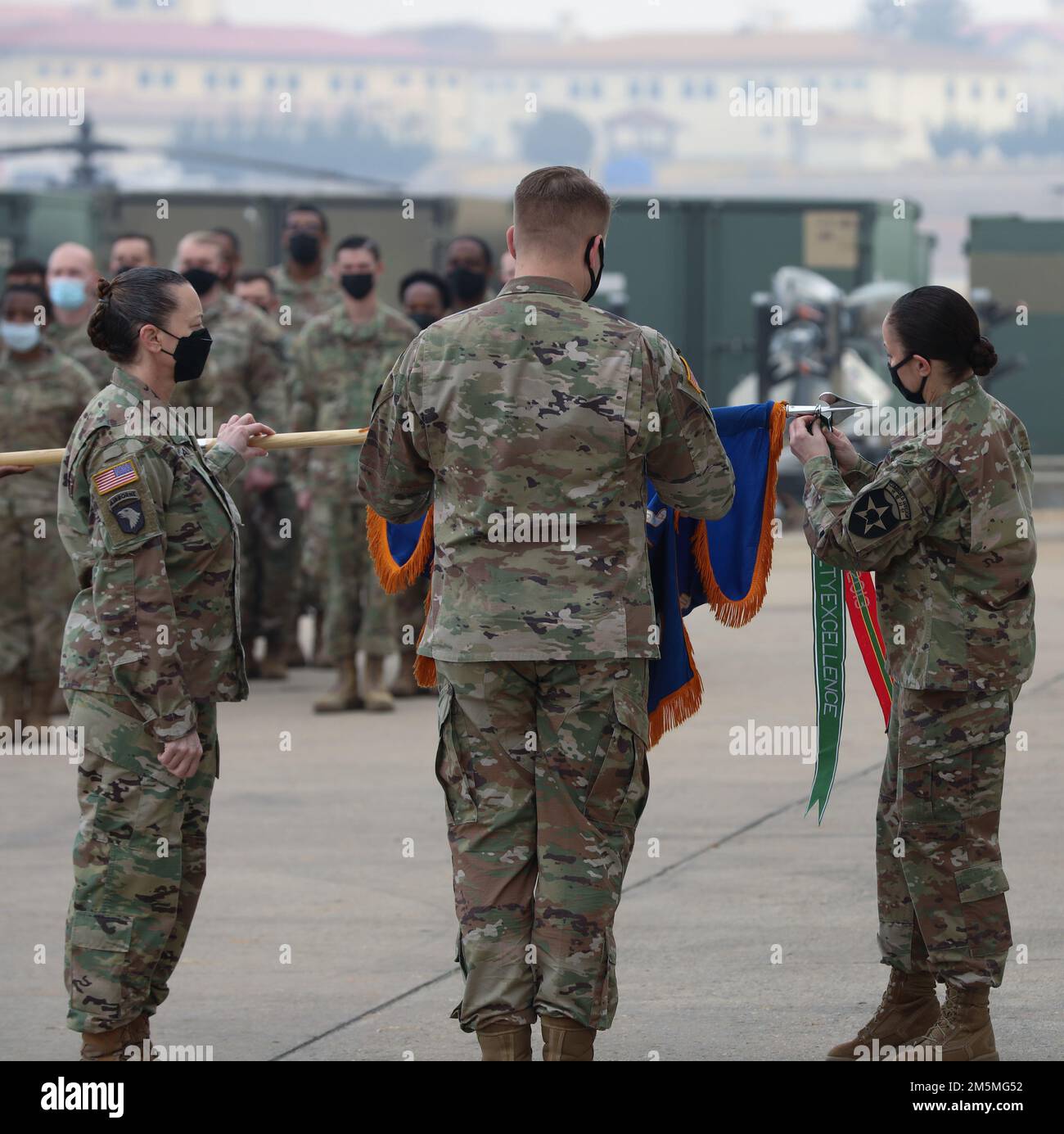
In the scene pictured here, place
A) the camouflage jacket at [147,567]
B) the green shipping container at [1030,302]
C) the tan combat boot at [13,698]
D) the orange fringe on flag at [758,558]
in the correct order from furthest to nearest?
the green shipping container at [1030,302]
the tan combat boot at [13,698]
the orange fringe on flag at [758,558]
the camouflage jacket at [147,567]

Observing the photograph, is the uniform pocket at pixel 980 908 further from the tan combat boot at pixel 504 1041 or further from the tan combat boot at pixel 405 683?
the tan combat boot at pixel 405 683

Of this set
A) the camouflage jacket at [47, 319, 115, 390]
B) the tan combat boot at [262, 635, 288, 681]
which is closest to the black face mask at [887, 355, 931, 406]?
the camouflage jacket at [47, 319, 115, 390]

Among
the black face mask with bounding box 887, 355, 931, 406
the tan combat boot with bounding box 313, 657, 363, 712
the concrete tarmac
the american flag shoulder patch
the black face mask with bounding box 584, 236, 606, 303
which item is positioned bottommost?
the concrete tarmac

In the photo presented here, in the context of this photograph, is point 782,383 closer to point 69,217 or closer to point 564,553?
point 69,217

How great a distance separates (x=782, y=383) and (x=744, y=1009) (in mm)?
15950

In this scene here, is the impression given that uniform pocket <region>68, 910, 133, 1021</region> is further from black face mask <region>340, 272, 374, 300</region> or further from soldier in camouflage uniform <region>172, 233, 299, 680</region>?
black face mask <region>340, 272, 374, 300</region>

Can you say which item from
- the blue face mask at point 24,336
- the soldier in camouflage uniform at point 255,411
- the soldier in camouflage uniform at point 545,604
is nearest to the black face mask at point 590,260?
the soldier in camouflage uniform at point 545,604

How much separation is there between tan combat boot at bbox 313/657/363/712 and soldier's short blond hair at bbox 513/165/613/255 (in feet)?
19.5

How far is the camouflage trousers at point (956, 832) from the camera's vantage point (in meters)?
4.63

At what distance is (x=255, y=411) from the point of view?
1070 cm

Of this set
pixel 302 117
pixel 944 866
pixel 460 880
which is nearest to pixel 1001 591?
pixel 944 866

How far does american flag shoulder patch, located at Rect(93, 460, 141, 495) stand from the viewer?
4.47m

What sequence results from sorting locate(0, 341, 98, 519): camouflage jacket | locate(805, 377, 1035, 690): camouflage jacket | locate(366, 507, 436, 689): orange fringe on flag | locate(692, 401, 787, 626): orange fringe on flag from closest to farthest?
locate(805, 377, 1035, 690): camouflage jacket, locate(366, 507, 436, 689): orange fringe on flag, locate(692, 401, 787, 626): orange fringe on flag, locate(0, 341, 98, 519): camouflage jacket
